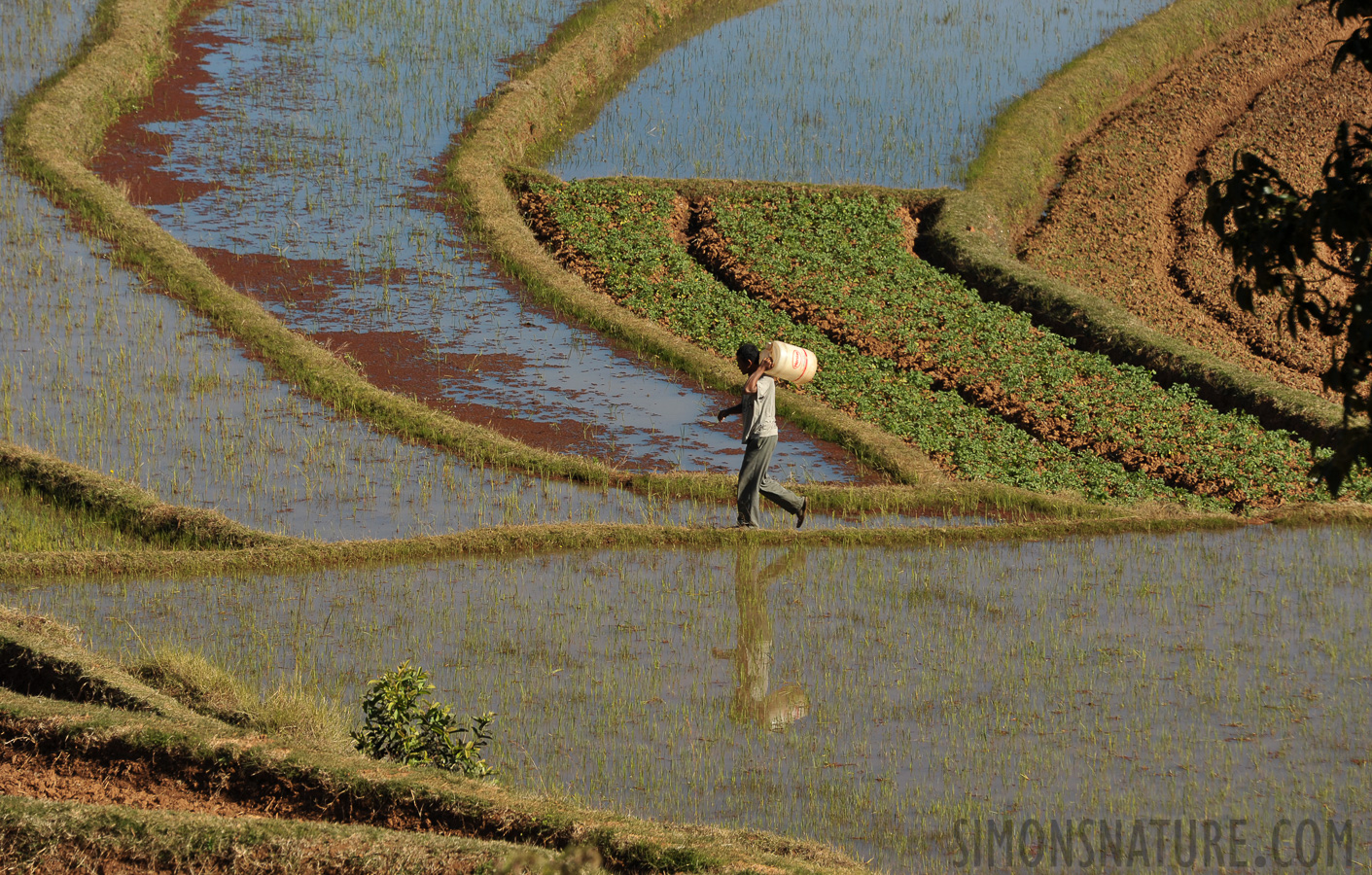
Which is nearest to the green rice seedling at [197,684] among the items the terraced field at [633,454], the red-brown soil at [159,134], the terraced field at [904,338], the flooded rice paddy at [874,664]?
the terraced field at [633,454]

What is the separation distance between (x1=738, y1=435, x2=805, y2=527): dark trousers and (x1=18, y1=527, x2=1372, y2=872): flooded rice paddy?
0.40 metres

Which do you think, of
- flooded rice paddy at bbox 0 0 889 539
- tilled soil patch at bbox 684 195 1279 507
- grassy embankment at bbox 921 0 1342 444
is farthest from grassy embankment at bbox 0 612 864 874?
tilled soil patch at bbox 684 195 1279 507

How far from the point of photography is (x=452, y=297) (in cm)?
1527

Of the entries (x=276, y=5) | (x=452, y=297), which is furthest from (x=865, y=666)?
(x=276, y=5)

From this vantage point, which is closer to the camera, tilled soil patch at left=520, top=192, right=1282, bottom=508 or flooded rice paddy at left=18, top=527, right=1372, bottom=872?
flooded rice paddy at left=18, top=527, right=1372, bottom=872

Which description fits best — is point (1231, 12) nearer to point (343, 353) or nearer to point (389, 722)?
point (343, 353)

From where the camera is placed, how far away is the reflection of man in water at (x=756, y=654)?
727cm

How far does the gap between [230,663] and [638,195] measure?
1137 cm

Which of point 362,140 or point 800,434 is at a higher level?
point 362,140

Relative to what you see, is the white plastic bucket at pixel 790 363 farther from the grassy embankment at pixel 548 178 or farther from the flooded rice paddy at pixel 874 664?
the grassy embankment at pixel 548 178

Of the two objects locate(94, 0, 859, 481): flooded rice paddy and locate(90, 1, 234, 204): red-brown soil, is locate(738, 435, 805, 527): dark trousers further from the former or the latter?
locate(90, 1, 234, 204): red-brown soil

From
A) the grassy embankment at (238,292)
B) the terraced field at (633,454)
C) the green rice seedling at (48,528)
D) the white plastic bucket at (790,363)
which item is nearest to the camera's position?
the terraced field at (633,454)

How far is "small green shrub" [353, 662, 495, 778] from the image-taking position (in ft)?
20.4

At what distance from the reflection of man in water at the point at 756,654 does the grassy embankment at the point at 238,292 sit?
60.5 inches
